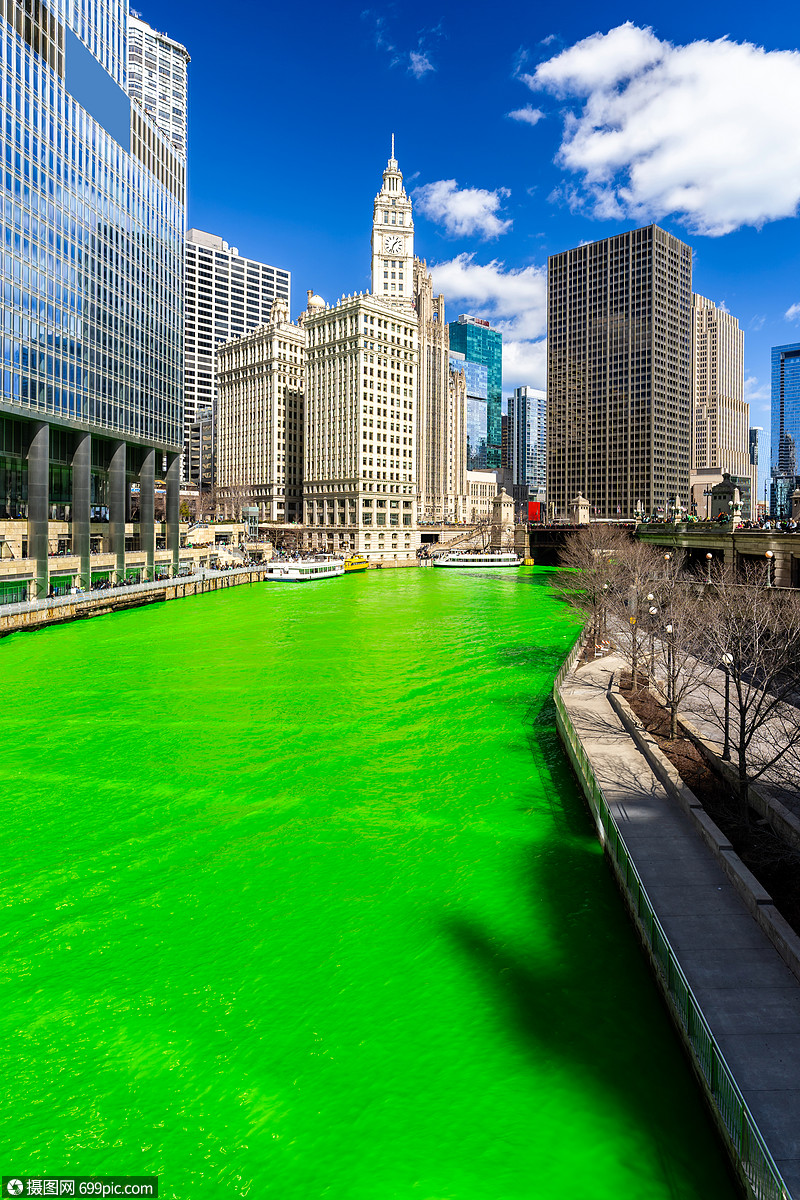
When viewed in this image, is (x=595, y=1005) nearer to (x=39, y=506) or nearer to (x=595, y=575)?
(x=595, y=575)

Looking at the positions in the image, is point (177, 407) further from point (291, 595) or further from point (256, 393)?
point (256, 393)

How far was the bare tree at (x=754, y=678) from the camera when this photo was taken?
1848 centimetres

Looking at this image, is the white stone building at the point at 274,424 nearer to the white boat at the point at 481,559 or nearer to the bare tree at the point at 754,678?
the white boat at the point at 481,559

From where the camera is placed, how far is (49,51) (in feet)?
207

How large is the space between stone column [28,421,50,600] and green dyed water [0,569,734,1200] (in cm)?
A: 3485

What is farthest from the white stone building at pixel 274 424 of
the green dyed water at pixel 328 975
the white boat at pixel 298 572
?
the green dyed water at pixel 328 975

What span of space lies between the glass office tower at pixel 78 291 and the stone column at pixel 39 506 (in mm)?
110

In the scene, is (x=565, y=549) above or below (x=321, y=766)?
above

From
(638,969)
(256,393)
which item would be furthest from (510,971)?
(256,393)

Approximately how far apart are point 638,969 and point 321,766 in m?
15.0

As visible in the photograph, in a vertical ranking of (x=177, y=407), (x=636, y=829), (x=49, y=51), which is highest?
(x=49, y=51)

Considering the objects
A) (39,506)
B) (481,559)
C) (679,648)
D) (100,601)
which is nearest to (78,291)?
(39,506)

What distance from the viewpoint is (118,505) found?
256 ft

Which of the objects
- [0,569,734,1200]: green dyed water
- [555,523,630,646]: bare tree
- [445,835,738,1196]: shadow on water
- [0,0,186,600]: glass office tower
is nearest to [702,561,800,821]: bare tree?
[445,835,738,1196]: shadow on water
